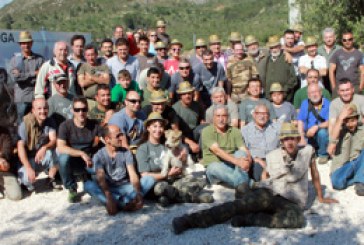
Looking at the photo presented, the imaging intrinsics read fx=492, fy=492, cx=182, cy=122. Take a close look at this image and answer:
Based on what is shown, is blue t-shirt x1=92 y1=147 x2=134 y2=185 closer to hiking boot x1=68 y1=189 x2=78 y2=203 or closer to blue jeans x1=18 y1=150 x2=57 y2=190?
hiking boot x1=68 y1=189 x2=78 y2=203

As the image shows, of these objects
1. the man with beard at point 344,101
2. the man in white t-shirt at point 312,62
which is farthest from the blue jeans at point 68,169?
the man in white t-shirt at point 312,62

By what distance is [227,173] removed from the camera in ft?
22.1

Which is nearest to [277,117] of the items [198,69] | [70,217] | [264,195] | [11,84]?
[198,69]

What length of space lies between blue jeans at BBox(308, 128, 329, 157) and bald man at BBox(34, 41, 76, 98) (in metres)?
4.13

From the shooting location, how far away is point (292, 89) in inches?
355

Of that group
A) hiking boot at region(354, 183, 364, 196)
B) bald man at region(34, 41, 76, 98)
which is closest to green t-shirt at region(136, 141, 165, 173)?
bald man at region(34, 41, 76, 98)

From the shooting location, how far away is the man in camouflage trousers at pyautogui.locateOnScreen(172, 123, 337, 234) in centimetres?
543

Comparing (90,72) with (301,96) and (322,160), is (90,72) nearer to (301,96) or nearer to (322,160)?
(301,96)

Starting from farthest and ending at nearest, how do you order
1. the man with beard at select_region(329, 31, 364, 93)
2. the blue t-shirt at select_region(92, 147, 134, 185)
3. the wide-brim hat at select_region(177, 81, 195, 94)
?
the man with beard at select_region(329, 31, 364, 93), the wide-brim hat at select_region(177, 81, 195, 94), the blue t-shirt at select_region(92, 147, 134, 185)

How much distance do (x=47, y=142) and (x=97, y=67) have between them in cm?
174

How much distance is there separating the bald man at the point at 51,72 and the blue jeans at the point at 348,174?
14.4ft

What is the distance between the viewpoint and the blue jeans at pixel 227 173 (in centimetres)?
664

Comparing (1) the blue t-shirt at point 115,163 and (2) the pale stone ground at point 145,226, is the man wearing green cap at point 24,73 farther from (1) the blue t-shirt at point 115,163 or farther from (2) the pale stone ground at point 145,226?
(1) the blue t-shirt at point 115,163

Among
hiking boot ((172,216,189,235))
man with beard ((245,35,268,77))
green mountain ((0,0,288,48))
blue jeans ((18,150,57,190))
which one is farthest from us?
green mountain ((0,0,288,48))
